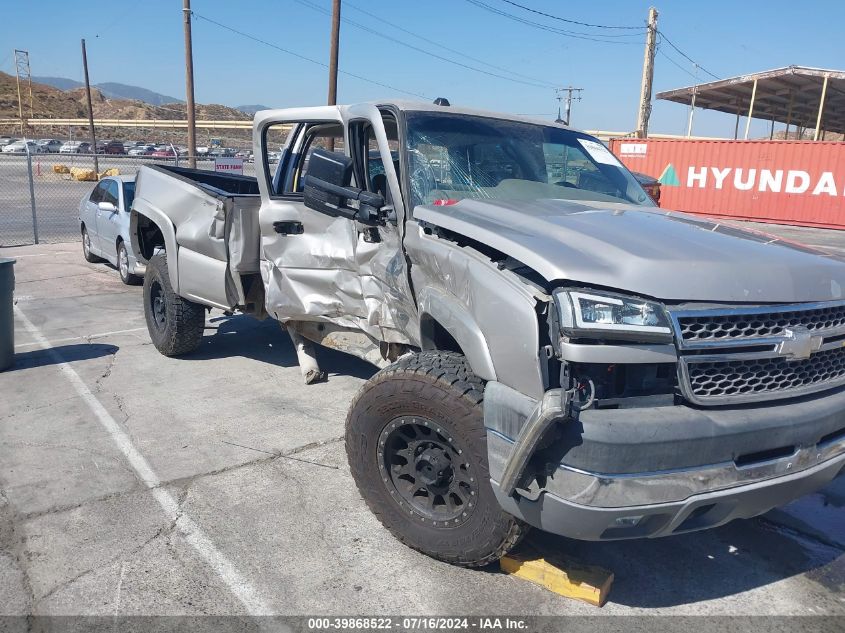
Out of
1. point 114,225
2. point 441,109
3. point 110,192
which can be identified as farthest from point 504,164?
point 110,192

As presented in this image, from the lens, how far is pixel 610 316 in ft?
8.14

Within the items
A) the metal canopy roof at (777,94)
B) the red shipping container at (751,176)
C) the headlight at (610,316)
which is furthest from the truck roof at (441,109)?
the metal canopy roof at (777,94)

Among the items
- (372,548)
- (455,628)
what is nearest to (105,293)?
(372,548)

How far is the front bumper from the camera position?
2.46m

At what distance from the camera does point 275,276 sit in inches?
194

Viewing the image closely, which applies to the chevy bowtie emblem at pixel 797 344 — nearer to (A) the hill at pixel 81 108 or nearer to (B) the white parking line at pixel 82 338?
(B) the white parking line at pixel 82 338

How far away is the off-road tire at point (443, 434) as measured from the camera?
9.59 ft

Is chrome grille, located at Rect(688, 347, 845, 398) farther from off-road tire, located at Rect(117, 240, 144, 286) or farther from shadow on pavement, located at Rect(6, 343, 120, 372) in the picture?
off-road tire, located at Rect(117, 240, 144, 286)

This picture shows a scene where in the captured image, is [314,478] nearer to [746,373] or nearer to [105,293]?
[746,373]

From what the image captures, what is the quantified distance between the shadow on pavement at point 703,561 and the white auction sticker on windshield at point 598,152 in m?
2.33

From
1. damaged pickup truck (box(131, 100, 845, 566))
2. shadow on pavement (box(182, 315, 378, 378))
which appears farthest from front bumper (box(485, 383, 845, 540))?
shadow on pavement (box(182, 315, 378, 378))

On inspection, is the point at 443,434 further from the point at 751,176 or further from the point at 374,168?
the point at 751,176

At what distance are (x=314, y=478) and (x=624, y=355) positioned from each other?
2.37m

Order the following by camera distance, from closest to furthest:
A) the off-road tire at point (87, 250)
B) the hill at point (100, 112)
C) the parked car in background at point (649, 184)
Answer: the parked car in background at point (649, 184) < the off-road tire at point (87, 250) < the hill at point (100, 112)
